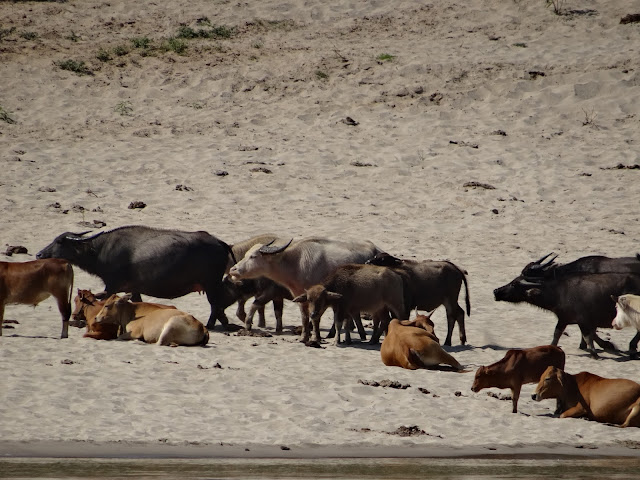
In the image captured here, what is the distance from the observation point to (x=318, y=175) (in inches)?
911

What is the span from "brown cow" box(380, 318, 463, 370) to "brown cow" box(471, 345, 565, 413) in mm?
1237

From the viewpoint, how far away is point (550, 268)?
49.9 feet

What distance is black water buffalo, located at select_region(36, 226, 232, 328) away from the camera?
15227mm

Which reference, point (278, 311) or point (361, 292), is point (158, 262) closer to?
point (278, 311)

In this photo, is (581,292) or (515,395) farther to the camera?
(581,292)

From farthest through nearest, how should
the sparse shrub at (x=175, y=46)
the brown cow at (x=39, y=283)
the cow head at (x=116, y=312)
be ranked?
the sparse shrub at (x=175, y=46) < the cow head at (x=116, y=312) < the brown cow at (x=39, y=283)

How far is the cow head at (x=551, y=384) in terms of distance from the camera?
10.6 meters

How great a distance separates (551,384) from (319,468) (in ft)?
9.51

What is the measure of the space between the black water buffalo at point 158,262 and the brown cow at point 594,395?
19.0 feet

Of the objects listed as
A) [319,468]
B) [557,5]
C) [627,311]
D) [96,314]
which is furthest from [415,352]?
[557,5]

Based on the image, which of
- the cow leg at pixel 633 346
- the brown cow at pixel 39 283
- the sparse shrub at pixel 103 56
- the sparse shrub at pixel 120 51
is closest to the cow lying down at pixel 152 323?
the brown cow at pixel 39 283

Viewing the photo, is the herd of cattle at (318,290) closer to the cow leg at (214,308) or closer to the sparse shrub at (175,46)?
the cow leg at (214,308)

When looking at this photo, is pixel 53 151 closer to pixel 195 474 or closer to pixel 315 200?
pixel 315 200

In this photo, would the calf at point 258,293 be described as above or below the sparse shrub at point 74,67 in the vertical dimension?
below
